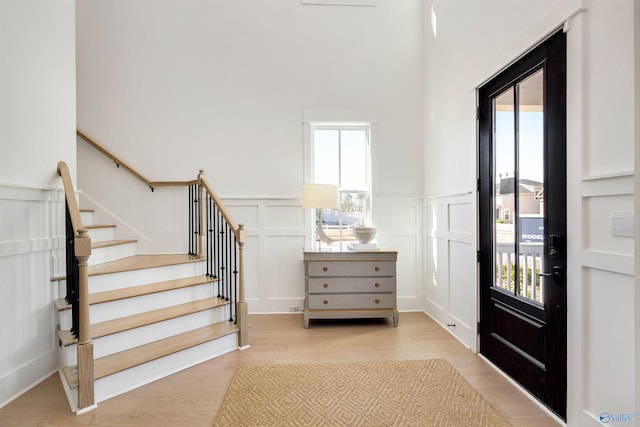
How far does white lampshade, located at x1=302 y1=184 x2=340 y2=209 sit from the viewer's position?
140 inches

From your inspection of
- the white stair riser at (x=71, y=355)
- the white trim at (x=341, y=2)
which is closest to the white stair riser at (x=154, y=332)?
the white stair riser at (x=71, y=355)

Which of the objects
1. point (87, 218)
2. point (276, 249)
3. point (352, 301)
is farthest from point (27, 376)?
point (352, 301)

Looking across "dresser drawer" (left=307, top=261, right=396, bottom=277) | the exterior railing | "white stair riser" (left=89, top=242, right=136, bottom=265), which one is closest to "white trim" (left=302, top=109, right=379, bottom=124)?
"dresser drawer" (left=307, top=261, right=396, bottom=277)

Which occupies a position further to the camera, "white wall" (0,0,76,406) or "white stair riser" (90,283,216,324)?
"white stair riser" (90,283,216,324)

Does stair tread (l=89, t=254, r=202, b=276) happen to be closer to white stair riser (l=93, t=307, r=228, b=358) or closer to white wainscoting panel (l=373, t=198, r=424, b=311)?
white stair riser (l=93, t=307, r=228, b=358)

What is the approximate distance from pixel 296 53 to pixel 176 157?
1.94 metres

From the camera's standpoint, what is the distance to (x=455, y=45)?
325 cm

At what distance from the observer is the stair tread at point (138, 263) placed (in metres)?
2.81

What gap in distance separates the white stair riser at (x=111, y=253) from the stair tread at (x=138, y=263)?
0.18ft

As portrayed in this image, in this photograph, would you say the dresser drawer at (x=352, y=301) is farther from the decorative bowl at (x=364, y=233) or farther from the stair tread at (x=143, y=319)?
the stair tread at (x=143, y=319)

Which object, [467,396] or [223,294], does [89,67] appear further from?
[467,396]

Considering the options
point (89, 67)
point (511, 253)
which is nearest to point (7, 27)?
point (89, 67)

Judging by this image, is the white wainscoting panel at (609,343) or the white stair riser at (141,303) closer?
the white wainscoting panel at (609,343)

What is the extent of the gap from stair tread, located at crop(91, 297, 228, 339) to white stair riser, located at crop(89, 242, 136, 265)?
828 mm
